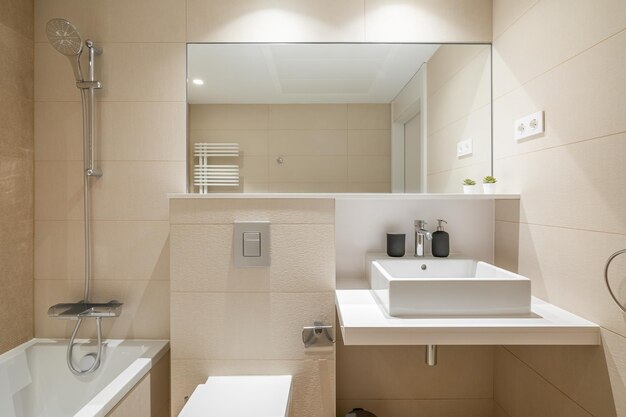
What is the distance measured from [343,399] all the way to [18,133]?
2026 millimetres

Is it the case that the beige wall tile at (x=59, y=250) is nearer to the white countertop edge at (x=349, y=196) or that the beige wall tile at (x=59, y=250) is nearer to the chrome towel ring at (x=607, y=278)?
the white countertop edge at (x=349, y=196)

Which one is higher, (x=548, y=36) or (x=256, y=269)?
(x=548, y=36)

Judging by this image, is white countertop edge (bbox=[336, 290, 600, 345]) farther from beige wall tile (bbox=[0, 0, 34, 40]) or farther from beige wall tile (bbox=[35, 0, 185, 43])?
beige wall tile (bbox=[0, 0, 34, 40])

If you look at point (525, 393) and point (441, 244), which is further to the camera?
point (441, 244)

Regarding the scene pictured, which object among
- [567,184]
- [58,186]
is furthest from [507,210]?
[58,186]

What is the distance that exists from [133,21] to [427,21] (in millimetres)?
1470

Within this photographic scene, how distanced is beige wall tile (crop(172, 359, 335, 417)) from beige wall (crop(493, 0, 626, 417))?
0.84 m

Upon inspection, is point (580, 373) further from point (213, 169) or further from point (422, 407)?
point (213, 169)

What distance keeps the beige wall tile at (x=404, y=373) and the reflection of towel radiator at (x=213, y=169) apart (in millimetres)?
981

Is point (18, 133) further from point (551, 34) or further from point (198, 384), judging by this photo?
point (551, 34)

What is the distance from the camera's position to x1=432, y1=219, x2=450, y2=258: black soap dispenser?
5.66 ft

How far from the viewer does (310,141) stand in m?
1.84

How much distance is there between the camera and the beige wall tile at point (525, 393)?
1.32 meters

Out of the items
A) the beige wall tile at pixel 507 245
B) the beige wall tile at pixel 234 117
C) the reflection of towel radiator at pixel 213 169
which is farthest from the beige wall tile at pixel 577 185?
the reflection of towel radiator at pixel 213 169
